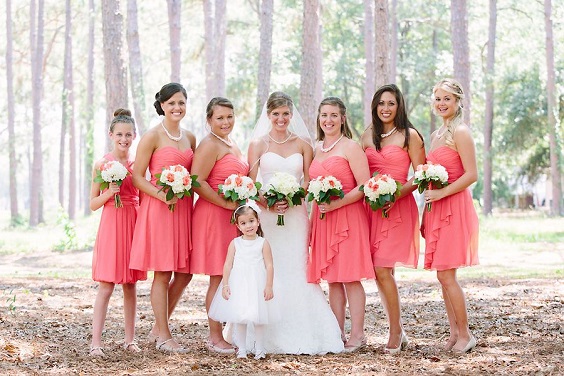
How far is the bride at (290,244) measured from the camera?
743 centimetres

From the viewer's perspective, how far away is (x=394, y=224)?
7324 millimetres

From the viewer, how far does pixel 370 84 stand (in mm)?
25547

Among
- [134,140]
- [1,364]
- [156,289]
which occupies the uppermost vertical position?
[134,140]

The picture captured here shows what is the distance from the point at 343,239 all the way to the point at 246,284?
991 millimetres

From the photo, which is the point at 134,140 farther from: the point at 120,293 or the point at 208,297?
the point at 120,293

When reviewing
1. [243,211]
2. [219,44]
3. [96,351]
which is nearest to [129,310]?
[96,351]

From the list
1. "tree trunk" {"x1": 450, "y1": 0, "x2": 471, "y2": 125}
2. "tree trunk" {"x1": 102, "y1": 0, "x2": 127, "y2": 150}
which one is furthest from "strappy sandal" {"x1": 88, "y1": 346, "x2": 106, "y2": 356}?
"tree trunk" {"x1": 450, "y1": 0, "x2": 471, "y2": 125}

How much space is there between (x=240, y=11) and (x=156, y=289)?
141 feet

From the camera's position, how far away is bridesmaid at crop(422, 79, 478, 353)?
7094 mm

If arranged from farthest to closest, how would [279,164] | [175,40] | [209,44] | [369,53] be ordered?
[209,44] → [369,53] → [175,40] → [279,164]

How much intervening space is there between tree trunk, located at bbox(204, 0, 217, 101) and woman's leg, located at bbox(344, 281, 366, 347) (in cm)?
2061

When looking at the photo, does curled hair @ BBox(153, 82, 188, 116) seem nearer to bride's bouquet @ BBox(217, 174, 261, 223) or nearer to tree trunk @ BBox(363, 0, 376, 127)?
bride's bouquet @ BBox(217, 174, 261, 223)

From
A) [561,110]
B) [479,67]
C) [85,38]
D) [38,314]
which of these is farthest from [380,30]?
[85,38]

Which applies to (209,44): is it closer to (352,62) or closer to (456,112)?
(352,62)
